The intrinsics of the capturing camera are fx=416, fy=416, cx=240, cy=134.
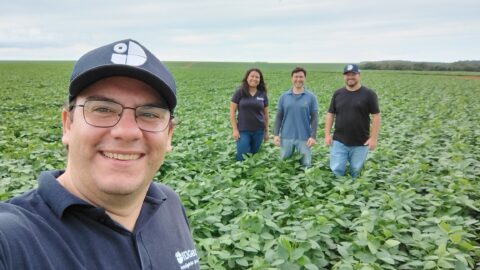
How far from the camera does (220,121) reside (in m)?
11.6

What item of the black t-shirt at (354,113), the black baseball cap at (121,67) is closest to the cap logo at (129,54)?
the black baseball cap at (121,67)

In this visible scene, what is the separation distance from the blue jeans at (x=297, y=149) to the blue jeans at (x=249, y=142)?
43 centimetres

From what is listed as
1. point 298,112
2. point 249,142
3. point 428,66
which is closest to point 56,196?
point 298,112

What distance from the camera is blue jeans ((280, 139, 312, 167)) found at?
20.5 ft

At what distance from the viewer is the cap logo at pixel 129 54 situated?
128 centimetres

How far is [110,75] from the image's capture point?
127 centimetres

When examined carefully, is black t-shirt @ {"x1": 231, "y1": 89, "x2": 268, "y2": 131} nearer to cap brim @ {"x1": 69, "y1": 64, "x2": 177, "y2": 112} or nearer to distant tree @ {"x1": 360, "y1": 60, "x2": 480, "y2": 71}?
cap brim @ {"x1": 69, "y1": 64, "x2": 177, "y2": 112}

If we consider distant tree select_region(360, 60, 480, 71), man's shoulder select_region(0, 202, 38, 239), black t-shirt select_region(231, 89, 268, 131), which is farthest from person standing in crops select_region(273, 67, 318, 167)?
distant tree select_region(360, 60, 480, 71)

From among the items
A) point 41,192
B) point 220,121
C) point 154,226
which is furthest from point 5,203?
point 220,121

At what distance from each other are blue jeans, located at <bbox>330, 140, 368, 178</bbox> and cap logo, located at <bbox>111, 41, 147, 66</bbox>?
190 inches

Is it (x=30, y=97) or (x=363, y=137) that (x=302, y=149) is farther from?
(x=30, y=97)

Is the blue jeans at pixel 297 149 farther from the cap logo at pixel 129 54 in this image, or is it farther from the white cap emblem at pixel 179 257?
the cap logo at pixel 129 54

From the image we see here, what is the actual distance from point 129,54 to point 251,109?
5.06m

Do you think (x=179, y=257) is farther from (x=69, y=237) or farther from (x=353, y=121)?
(x=353, y=121)
